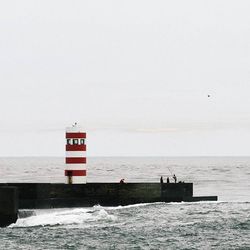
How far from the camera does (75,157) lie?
130ft

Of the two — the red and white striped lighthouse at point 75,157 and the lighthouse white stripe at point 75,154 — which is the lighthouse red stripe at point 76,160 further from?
the lighthouse white stripe at point 75,154

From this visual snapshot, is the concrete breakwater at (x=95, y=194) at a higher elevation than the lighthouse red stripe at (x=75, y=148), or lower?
lower

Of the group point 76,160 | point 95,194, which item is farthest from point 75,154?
point 95,194

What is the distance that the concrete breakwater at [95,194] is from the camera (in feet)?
123

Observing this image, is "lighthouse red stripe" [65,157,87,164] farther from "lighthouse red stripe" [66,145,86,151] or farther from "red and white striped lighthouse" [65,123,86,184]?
"lighthouse red stripe" [66,145,86,151]

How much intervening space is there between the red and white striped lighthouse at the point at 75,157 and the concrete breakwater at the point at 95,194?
1.19 m

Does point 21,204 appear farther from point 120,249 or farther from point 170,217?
point 120,249

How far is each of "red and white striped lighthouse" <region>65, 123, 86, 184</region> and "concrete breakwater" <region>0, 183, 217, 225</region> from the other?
119cm

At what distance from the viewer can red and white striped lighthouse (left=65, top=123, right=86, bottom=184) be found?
3966cm

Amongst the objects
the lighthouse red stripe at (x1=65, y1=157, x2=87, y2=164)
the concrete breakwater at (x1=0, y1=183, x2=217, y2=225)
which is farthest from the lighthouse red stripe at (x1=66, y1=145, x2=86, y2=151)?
the concrete breakwater at (x1=0, y1=183, x2=217, y2=225)

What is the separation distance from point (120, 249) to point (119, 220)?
23.4 feet

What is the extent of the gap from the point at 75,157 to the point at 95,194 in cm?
206

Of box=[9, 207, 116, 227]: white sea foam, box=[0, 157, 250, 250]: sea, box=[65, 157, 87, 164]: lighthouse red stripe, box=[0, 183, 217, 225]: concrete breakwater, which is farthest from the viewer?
box=[65, 157, 87, 164]: lighthouse red stripe

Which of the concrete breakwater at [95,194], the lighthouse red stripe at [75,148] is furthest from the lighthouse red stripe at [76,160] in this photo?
the concrete breakwater at [95,194]
